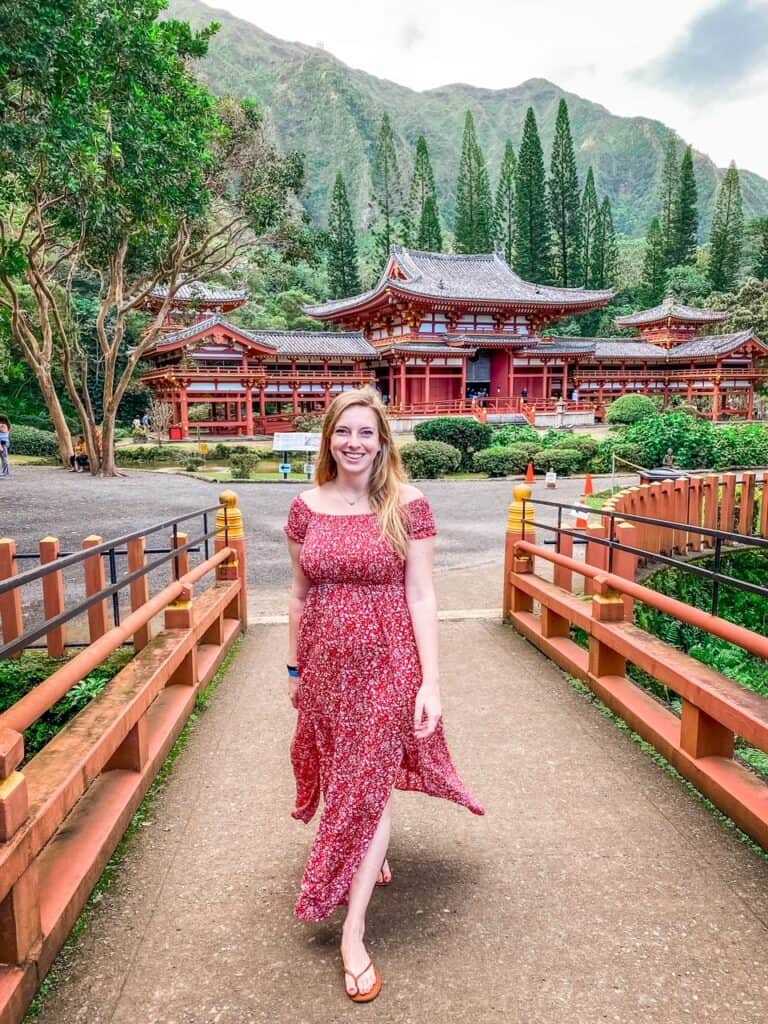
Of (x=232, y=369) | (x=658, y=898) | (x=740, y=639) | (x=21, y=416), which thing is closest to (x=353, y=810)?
(x=658, y=898)

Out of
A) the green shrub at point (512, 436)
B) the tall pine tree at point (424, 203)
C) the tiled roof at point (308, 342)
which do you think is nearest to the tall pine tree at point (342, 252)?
the tall pine tree at point (424, 203)

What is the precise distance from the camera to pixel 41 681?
576 cm

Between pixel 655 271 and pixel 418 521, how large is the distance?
63.3 metres

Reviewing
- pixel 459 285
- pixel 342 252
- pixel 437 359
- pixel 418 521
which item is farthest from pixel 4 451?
pixel 342 252

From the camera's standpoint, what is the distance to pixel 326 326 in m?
53.4

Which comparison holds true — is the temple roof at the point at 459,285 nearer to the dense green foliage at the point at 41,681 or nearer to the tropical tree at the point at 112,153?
the tropical tree at the point at 112,153

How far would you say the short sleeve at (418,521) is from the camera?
246 centimetres

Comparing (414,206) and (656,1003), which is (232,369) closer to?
(656,1003)

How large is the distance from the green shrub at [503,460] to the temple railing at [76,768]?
56.9ft

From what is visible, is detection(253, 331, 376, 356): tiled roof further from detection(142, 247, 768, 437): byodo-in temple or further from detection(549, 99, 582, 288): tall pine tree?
detection(549, 99, 582, 288): tall pine tree

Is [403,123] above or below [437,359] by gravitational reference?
above

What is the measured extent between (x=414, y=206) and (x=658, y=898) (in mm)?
80431

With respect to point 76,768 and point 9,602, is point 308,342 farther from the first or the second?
point 76,768

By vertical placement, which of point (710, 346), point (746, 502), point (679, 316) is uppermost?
point (679, 316)
